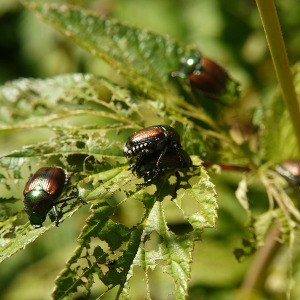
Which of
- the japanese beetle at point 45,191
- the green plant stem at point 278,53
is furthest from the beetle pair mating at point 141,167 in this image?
the green plant stem at point 278,53

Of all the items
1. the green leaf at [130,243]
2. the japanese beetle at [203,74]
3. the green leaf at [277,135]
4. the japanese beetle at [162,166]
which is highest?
the japanese beetle at [203,74]

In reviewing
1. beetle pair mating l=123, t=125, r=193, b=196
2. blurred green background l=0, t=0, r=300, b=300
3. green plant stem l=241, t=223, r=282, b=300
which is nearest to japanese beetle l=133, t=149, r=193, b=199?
beetle pair mating l=123, t=125, r=193, b=196

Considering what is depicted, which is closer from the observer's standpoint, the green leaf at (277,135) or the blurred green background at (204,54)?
the green leaf at (277,135)

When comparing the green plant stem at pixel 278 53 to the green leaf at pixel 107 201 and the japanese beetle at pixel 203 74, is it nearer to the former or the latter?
the green leaf at pixel 107 201

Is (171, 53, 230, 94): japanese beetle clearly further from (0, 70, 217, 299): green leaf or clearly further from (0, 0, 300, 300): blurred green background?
(0, 0, 300, 300): blurred green background

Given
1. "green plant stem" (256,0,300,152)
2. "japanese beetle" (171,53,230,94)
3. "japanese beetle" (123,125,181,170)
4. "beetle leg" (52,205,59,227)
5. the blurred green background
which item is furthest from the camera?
the blurred green background

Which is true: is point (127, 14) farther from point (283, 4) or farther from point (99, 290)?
point (99, 290)
